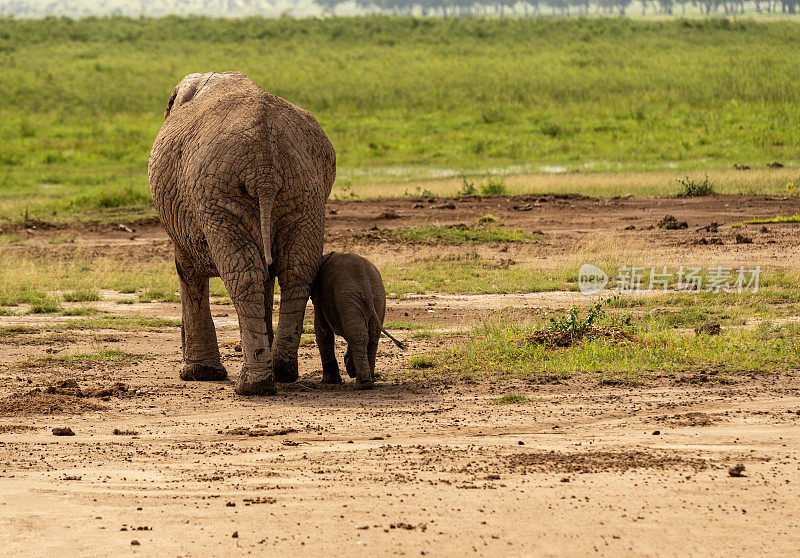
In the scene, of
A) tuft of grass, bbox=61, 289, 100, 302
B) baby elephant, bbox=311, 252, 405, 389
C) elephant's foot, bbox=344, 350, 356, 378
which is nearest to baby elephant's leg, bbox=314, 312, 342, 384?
baby elephant, bbox=311, 252, 405, 389

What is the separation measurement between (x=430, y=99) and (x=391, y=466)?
35.2 metres

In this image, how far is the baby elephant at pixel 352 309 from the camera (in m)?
8.90

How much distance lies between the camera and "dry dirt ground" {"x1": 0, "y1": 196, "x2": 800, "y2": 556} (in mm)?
5348

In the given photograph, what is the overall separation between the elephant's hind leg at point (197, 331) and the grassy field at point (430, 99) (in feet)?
41.7

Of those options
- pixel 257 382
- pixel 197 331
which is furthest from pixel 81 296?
pixel 257 382

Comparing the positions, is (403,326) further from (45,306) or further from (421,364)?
(45,306)

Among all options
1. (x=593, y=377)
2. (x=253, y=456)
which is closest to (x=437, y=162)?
(x=593, y=377)

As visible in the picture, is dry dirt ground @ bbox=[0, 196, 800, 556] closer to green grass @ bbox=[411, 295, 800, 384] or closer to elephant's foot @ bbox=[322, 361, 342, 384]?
elephant's foot @ bbox=[322, 361, 342, 384]

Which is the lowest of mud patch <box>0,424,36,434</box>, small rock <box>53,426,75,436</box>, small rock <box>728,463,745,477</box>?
mud patch <box>0,424,36,434</box>

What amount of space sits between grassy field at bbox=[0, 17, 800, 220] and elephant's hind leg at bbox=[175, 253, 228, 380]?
41.7ft

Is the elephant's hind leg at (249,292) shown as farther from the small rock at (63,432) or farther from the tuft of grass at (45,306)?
the tuft of grass at (45,306)

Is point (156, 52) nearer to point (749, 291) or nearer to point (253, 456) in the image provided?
point (749, 291)

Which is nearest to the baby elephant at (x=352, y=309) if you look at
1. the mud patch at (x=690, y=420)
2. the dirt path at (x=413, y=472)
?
the dirt path at (x=413, y=472)

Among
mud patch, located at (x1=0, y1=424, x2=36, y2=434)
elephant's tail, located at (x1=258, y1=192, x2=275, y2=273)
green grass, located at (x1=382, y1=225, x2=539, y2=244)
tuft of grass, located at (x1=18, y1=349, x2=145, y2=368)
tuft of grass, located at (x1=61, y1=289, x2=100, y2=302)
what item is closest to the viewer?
mud patch, located at (x1=0, y1=424, x2=36, y2=434)
